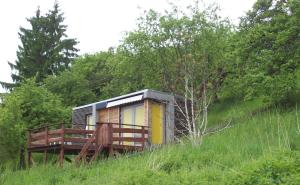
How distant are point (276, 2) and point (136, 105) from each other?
25.5 ft

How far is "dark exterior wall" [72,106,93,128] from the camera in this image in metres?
25.3

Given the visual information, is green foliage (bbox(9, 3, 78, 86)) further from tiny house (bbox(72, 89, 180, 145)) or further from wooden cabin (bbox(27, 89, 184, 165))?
tiny house (bbox(72, 89, 180, 145))

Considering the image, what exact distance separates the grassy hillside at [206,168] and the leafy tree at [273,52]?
14.4ft

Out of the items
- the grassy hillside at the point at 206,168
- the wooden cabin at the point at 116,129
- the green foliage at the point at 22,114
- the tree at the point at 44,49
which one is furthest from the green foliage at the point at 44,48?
the grassy hillside at the point at 206,168

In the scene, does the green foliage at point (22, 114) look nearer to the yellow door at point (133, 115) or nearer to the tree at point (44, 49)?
the yellow door at point (133, 115)

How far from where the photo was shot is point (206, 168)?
1044 centimetres

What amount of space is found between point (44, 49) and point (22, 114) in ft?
61.8

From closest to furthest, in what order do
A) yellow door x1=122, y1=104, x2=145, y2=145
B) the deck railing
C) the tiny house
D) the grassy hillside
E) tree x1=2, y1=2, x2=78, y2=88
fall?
1. the grassy hillside
2. the deck railing
3. the tiny house
4. yellow door x1=122, y1=104, x2=145, y2=145
5. tree x1=2, y1=2, x2=78, y2=88

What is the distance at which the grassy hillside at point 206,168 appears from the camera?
8.29 meters

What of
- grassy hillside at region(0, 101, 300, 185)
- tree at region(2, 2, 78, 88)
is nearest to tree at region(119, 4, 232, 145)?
grassy hillside at region(0, 101, 300, 185)

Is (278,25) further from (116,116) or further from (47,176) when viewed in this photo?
(47,176)

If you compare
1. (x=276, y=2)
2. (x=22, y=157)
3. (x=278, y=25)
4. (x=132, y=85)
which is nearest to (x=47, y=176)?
(x=22, y=157)

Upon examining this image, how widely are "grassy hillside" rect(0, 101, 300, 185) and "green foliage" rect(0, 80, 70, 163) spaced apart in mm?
6784

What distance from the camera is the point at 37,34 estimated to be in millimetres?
43656
